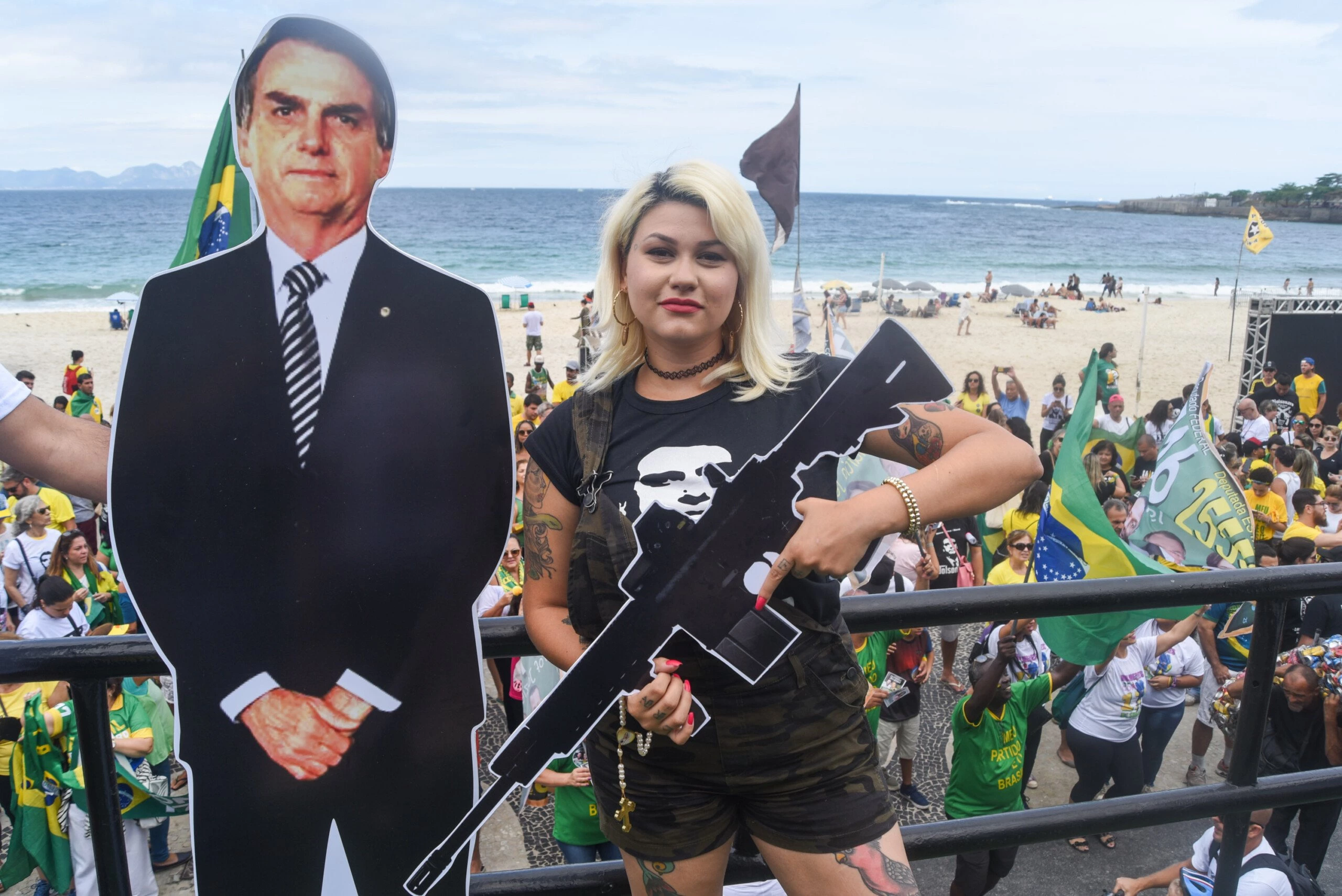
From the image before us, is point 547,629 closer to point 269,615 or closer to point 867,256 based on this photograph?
point 269,615

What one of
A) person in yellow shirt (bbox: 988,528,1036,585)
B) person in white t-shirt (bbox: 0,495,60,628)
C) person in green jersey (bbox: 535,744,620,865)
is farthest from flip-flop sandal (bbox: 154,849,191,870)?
person in yellow shirt (bbox: 988,528,1036,585)

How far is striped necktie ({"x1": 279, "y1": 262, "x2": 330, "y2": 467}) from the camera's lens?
1.85m

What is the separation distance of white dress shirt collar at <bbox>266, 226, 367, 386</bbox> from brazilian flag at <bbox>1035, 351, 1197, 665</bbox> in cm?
300

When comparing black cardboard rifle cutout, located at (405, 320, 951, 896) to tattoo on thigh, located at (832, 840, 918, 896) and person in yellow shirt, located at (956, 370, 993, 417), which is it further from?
person in yellow shirt, located at (956, 370, 993, 417)

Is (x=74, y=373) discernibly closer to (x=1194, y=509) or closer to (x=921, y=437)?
(x=1194, y=509)

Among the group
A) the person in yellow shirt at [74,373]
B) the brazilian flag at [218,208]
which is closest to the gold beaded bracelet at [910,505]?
the brazilian flag at [218,208]

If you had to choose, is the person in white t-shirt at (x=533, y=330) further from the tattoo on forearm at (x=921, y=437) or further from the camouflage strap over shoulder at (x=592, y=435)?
the tattoo on forearm at (x=921, y=437)

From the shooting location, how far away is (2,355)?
61.1ft

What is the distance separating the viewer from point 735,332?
1.77m

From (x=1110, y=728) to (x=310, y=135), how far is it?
4.83 metres

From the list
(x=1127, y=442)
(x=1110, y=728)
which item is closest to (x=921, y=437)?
(x=1110, y=728)

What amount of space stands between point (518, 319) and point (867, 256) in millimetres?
38814

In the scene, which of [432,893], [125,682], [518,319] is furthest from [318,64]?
[518,319]

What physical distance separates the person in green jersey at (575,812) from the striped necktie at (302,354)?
2518 mm
